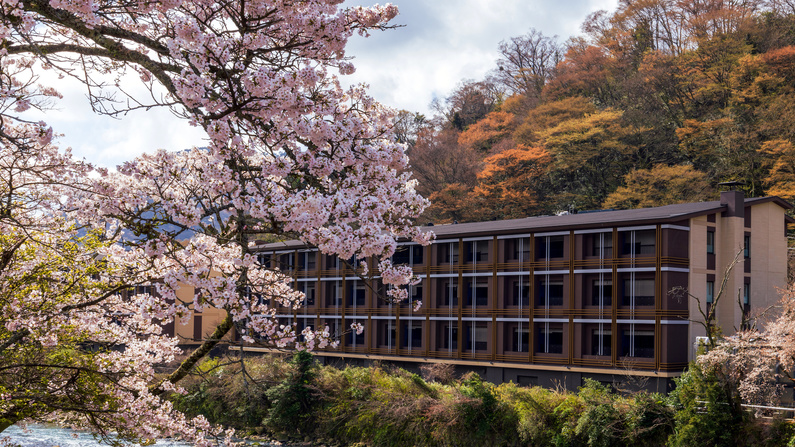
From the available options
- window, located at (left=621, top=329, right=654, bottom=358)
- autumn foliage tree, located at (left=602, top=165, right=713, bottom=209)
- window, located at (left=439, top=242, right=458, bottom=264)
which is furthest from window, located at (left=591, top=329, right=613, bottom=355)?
autumn foliage tree, located at (left=602, top=165, right=713, bottom=209)

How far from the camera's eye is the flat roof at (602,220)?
37031mm

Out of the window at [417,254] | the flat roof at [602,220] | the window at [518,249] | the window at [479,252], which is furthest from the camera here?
the window at [417,254]

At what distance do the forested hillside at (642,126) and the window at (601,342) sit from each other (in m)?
19.5

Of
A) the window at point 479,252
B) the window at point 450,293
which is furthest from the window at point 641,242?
the window at point 450,293

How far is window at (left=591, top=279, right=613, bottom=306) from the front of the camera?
127ft

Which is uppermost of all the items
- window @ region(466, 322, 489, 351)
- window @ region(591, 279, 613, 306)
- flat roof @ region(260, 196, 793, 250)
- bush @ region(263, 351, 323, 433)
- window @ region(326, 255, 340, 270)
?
flat roof @ region(260, 196, 793, 250)

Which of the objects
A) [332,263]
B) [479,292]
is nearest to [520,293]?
[479,292]

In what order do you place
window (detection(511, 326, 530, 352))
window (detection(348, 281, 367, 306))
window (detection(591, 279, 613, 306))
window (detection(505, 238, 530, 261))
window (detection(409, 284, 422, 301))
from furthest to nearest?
1. window (detection(348, 281, 367, 306))
2. window (detection(409, 284, 422, 301))
3. window (detection(505, 238, 530, 261))
4. window (detection(511, 326, 530, 352))
5. window (detection(591, 279, 613, 306))

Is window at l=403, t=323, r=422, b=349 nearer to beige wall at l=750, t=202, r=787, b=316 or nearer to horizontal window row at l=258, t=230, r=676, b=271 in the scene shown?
horizontal window row at l=258, t=230, r=676, b=271

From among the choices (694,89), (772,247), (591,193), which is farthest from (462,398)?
(694,89)

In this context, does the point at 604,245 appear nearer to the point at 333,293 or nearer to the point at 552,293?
the point at 552,293

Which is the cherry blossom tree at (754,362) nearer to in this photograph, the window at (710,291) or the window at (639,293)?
the window at (639,293)

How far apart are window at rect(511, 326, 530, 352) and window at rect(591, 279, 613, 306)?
14.5 ft

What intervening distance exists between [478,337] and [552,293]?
220 inches
